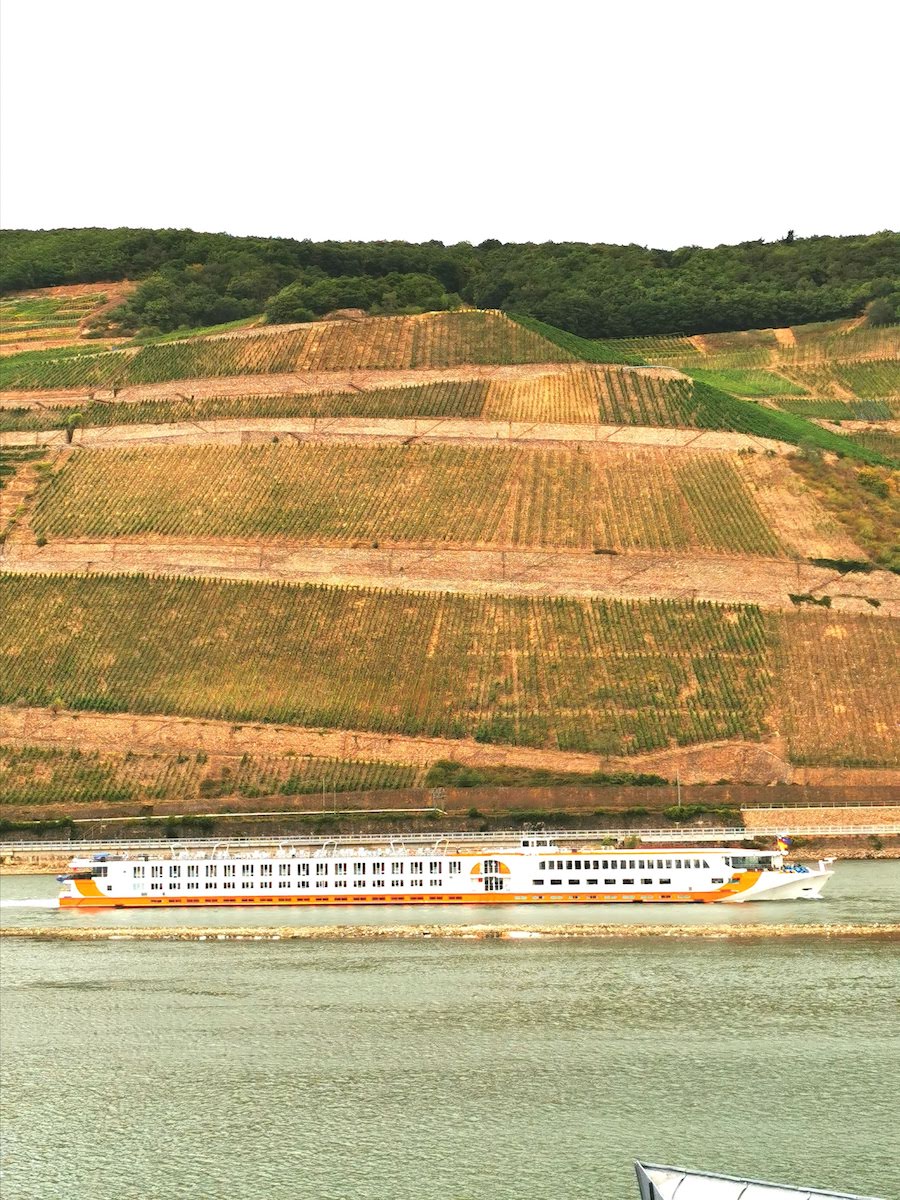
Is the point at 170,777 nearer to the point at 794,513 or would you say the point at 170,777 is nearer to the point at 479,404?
the point at 479,404

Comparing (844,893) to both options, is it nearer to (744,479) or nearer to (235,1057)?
(235,1057)

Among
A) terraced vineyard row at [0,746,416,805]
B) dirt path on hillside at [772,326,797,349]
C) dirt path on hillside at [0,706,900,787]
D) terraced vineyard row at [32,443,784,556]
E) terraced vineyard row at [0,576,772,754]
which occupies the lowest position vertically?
terraced vineyard row at [0,746,416,805]

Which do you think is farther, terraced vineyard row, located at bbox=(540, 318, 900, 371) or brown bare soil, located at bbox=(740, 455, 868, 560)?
terraced vineyard row, located at bbox=(540, 318, 900, 371)

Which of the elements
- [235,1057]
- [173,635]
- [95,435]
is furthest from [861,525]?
[235,1057]

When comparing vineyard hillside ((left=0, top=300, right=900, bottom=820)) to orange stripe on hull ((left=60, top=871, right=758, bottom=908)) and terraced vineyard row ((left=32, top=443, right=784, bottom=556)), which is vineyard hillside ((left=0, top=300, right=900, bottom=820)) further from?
orange stripe on hull ((left=60, top=871, right=758, bottom=908))

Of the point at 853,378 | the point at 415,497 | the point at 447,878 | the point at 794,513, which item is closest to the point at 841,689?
the point at 794,513

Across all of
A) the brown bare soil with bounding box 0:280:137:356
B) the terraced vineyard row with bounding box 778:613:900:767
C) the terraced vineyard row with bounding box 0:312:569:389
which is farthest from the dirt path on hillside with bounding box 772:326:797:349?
the terraced vineyard row with bounding box 778:613:900:767
